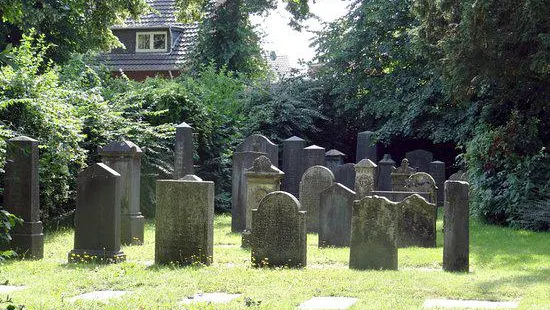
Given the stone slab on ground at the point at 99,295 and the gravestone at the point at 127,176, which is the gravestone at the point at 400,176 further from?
the stone slab on ground at the point at 99,295

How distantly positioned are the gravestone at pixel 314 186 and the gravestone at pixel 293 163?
490 centimetres

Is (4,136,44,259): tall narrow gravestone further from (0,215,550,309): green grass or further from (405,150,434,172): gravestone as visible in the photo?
(405,150,434,172): gravestone

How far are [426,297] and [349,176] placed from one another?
1309 centimetres

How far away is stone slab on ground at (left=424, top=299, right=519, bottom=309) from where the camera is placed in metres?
9.10

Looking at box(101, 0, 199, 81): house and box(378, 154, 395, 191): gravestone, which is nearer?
box(378, 154, 395, 191): gravestone

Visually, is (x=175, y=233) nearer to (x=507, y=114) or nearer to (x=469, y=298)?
(x=469, y=298)

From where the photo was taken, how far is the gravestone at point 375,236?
12.4 metres

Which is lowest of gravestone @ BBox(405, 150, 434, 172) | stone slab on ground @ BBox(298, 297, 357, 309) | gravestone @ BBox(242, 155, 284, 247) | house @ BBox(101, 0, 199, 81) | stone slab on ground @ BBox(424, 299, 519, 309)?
stone slab on ground @ BBox(298, 297, 357, 309)

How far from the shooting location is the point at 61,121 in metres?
17.8

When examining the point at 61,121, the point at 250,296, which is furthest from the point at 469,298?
the point at 61,121

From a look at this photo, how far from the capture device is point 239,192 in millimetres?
19547

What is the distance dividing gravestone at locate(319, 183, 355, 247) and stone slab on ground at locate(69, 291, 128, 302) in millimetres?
6380

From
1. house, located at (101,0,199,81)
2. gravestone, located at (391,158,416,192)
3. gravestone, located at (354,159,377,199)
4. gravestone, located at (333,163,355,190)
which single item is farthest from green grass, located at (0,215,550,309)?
house, located at (101,0,199,81)

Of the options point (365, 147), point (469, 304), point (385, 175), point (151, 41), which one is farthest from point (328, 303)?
point (151, 41)
